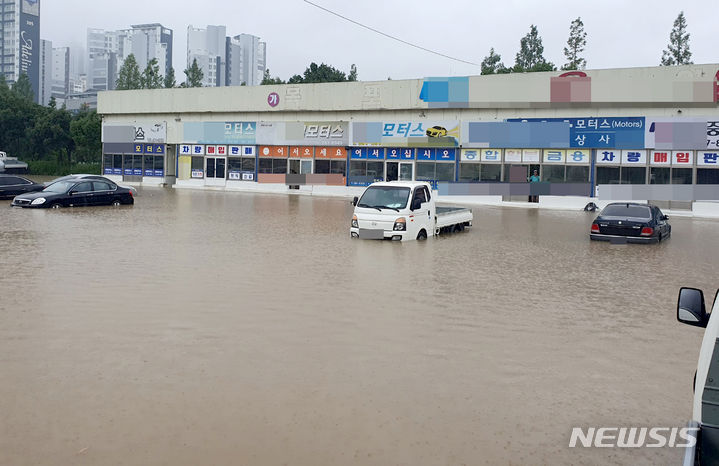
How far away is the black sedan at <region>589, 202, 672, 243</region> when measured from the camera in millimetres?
21484

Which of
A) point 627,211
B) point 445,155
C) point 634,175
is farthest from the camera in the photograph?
point 445,155

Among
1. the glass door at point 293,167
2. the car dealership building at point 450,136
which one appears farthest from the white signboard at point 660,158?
the glass door at point 293,167

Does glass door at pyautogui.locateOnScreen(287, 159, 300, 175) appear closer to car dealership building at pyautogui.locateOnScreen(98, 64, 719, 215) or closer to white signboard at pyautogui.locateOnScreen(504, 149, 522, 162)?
car dealership building at pyautogui.locateOnScreen(98, 64, 719, 215)

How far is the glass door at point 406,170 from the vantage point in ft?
151

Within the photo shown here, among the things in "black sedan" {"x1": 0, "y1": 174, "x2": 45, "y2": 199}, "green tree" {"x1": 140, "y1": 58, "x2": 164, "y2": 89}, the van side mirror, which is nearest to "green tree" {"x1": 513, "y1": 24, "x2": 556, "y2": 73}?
"green tree" {"x1": 140, "y1": 58, "x2": 164, "y2": 89}

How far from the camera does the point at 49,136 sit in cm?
7962

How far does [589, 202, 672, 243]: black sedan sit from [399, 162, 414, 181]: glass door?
23627 millimetres

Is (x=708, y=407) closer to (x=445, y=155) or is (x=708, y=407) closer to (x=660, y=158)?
(x=660, y=158)

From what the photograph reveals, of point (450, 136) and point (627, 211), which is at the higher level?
point (450, 136)

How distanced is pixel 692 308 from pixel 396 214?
50.8 feet

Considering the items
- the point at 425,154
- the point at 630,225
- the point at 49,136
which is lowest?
the point at 630,225

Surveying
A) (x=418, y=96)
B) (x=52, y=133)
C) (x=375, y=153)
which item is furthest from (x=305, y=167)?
(x=52, y=133)

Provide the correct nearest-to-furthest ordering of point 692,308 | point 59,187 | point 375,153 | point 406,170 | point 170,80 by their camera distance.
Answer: point 692,308, point 59,187, point 406,170, point 375,153, point 170,80

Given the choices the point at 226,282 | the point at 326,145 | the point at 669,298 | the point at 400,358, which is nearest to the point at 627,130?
the point at 326,145
